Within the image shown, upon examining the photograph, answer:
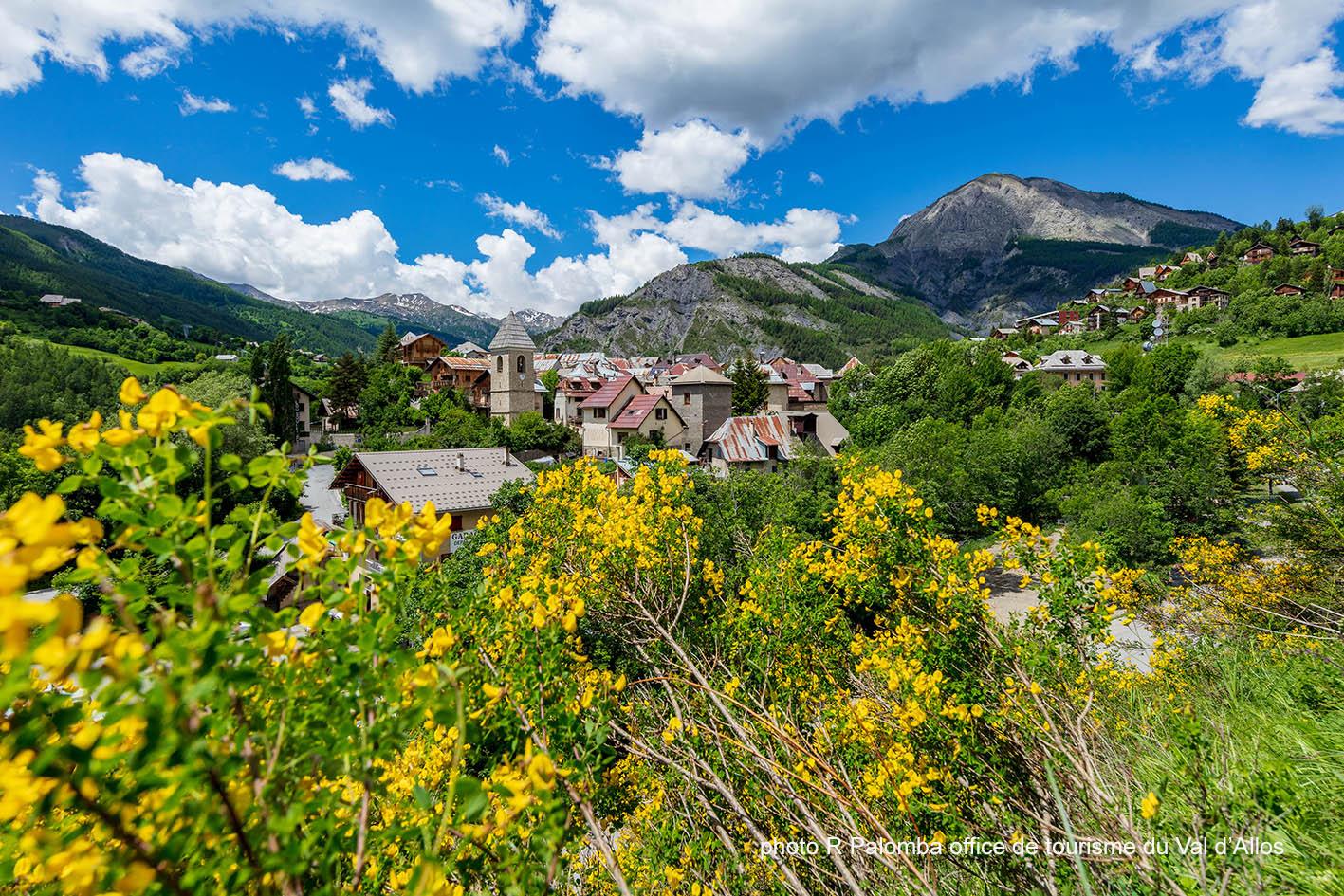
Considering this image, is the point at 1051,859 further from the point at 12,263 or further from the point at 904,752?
the point at 12,263

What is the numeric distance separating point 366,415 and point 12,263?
112 meters

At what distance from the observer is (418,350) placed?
66562 millimetres

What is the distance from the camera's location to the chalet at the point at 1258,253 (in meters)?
70.0

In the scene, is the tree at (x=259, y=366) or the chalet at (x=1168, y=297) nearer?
the tree at (x=259, y=366)

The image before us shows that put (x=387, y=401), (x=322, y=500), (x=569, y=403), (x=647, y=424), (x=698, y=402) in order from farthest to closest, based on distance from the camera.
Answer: (x=387, y=401)
(x=569, y=403)
(x=698, y=402)
(x=647, y=424)
(x=322, y=500)

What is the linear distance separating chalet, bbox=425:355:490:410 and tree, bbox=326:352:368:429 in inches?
237

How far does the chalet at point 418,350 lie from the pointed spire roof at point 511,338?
23151mm

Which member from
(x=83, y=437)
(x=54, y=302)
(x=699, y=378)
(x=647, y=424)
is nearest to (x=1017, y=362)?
(x=699, y=378)

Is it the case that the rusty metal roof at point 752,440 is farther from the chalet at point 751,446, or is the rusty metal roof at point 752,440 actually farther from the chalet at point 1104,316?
the chalet at point 1104,316

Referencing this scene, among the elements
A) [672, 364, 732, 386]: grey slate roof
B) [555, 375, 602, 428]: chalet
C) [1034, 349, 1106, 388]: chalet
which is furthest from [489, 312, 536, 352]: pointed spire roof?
[1034, 349, 1106, 388]: chalet

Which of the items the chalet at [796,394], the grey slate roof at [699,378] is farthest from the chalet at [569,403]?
the chalet at [796,394]

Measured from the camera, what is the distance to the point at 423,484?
68.8 feet

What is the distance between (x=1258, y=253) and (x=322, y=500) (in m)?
105

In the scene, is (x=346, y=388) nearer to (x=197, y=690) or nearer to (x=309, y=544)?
(x=309, y=544)
